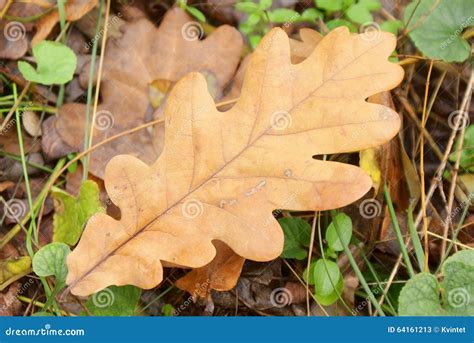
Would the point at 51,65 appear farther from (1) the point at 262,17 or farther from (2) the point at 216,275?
(2) the point at 216,275

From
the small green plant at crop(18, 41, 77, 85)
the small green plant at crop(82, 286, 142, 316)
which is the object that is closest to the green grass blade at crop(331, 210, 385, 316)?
the small green plant at crop(82, 286, 142, 316)

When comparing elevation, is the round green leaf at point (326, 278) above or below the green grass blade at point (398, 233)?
below

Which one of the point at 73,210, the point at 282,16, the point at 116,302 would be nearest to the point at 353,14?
the point at 282,16

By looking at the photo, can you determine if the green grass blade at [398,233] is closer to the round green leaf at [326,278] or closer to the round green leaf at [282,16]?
the round green leaf at [326,278]

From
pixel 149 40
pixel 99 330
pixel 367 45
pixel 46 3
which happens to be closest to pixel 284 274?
pixel 99 330

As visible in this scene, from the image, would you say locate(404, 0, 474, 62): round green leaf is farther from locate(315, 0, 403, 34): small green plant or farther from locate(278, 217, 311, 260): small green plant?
locate(278, 217, 311, 260): small green plant

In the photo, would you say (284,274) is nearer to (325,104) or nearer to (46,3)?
(325,104)

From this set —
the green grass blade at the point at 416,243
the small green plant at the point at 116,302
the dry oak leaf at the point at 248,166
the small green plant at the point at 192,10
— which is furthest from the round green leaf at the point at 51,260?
the green grass blade at the point at 416,243
